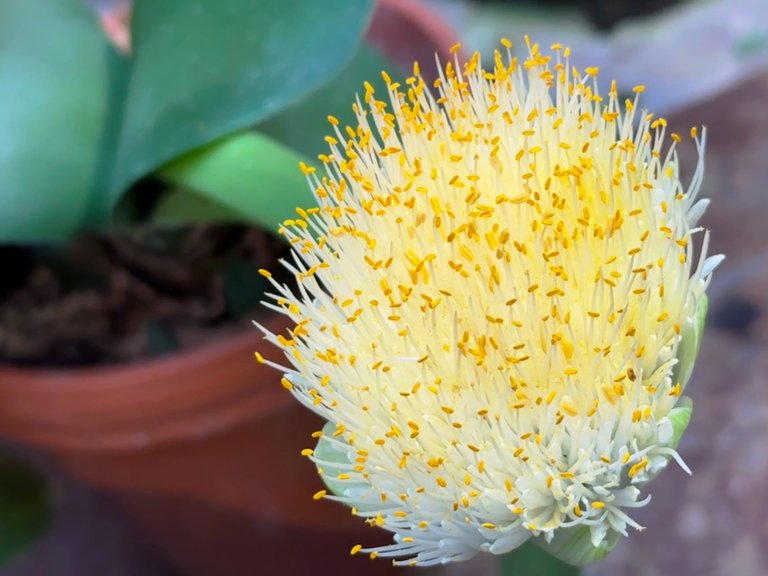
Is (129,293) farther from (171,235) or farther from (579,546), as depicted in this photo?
(579,546)

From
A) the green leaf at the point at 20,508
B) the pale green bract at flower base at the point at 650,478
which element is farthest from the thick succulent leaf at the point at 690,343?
the green leaf at the point at 20,508

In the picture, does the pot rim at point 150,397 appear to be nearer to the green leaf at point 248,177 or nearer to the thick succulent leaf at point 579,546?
the green leaf at point 248,177

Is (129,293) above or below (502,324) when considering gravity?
below

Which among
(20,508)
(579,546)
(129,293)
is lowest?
(20,508)

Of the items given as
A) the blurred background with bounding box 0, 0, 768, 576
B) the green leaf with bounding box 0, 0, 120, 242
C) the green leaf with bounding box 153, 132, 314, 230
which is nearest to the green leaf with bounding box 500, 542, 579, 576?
the blurred background with bounding box 0, 0, 768, 576

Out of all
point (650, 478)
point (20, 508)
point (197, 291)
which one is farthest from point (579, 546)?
point (20, 508)

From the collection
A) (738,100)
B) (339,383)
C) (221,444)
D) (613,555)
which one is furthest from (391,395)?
(738,100)

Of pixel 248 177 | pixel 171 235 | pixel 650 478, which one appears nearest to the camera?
pixel 650 478
